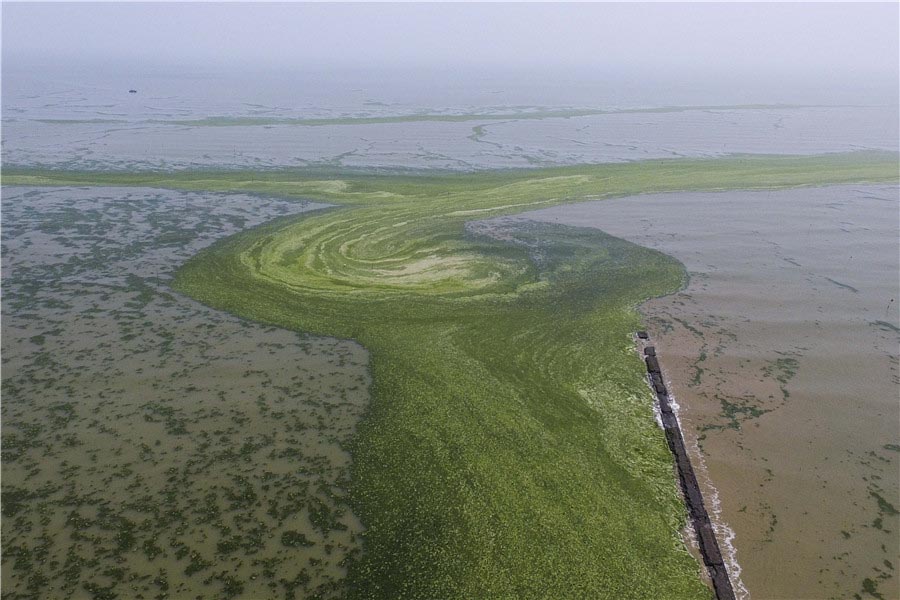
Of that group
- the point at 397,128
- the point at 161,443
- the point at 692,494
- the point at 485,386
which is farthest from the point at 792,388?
the point at 397,128

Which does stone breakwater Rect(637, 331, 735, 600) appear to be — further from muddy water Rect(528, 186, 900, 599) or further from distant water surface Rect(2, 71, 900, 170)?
distant water surface Rect(2, 71, 900, 170)

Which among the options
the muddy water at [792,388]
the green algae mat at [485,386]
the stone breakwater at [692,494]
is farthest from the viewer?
the muddy water at [792,388]

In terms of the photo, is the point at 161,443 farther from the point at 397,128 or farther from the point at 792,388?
the point at 397,128

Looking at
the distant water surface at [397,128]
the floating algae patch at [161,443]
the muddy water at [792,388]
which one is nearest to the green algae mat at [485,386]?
the floating algae patch at [161,443]

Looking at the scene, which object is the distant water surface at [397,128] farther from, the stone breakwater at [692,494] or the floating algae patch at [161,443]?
the stone breakwater at [692,494]

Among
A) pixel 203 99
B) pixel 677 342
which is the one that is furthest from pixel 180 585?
pixel 203 99

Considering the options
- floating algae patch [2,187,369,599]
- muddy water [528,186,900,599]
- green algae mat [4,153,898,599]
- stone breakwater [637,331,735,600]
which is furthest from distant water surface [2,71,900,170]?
stone breakwater [637,331,735,600]

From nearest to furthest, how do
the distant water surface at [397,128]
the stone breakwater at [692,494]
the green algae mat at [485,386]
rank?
1. the stone breakwater at [692,494]
2. the green algae mat at [485,386]
3. the distant water surface at [397,128]
